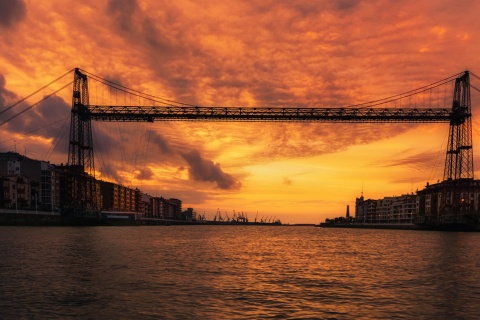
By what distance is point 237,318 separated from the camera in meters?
14.9

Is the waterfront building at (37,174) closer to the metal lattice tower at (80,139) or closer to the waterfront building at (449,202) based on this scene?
the metal lattice tower at (80,139)

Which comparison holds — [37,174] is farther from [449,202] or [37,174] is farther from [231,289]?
[231,289]

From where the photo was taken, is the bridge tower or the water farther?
the bridge tower

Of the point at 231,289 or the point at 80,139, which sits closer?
the point at 231,289

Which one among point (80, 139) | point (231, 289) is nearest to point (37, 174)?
point (80, 139)

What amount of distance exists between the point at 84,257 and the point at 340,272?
1877 centimetres

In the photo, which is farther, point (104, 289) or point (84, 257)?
point (84, 257)

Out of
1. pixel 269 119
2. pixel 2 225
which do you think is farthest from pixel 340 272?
pixel 2 225

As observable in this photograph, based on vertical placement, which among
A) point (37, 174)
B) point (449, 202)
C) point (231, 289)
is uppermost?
point (37, 174)

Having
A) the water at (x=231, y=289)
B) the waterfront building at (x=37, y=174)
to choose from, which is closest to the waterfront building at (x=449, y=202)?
the water at (x=231, y=289)

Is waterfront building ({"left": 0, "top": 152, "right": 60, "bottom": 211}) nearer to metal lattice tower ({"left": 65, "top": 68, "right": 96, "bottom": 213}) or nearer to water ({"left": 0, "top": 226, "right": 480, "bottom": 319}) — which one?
metal lattice tower ({"left": 65, "top": 68, "right": 96, "bottom": 213})

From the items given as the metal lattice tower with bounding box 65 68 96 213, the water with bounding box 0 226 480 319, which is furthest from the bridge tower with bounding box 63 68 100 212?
the water with bounding box 0 226 480 319

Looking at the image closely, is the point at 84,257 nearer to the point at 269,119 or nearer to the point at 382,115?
the point at 269,119

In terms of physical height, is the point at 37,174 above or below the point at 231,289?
above
